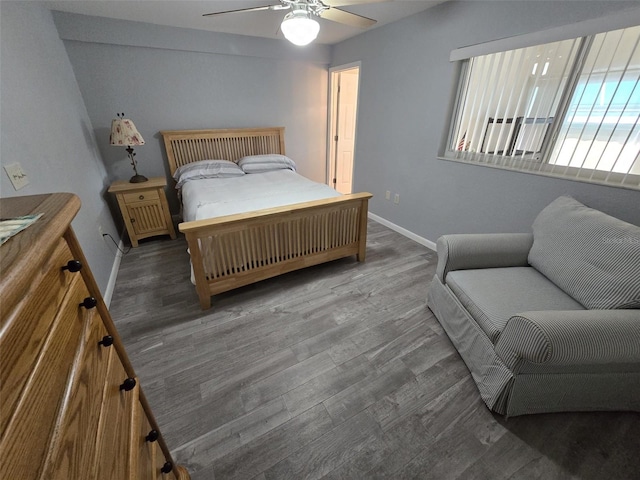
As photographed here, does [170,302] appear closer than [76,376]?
No

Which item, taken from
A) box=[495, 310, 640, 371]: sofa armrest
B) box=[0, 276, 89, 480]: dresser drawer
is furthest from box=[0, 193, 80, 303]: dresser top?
box=[495, 310, 640, 371]: sofa armrest

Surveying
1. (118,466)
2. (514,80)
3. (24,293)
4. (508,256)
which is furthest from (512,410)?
(514,80)

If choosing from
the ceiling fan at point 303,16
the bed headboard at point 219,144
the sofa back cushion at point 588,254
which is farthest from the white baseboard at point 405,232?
the ceiling fan at point 303,16

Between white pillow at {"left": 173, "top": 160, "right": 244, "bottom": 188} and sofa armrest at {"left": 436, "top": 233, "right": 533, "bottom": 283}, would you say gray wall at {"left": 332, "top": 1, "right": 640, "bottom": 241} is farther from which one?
white pillow at {"left": 173, "top": 160, "right": 244, "bottom": 188}

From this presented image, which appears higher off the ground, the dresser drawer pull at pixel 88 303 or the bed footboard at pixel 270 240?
the dresser drawer pull at pixel 88 303

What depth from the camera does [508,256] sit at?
1743mm

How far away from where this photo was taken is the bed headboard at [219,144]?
10.9 feet

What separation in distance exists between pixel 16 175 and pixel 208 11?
7.20 feet

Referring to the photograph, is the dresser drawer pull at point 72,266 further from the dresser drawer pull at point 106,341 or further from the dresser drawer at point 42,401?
the dresser drawer pull at point 106,341

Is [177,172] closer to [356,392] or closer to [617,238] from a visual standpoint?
[356,392]

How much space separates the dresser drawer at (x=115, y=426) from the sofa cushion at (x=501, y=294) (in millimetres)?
1513

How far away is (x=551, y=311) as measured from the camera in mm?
1176

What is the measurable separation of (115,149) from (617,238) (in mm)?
4347

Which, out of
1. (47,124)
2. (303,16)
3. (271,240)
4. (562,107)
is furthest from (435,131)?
(47,124)
